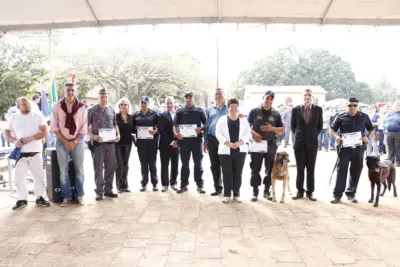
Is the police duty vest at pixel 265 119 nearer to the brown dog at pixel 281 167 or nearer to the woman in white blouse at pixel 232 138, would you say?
the woman in white blouse at pixel 232 138

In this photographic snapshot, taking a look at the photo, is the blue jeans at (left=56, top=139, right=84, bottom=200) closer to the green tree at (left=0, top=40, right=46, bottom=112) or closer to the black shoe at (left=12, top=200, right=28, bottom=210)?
the black shoe at (left=12, top=200, right=28, bottom=210)

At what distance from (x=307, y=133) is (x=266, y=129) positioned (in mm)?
650

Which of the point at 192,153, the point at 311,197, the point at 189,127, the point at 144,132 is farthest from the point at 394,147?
the point at 144,132

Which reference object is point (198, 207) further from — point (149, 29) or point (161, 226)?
point (149, 29)

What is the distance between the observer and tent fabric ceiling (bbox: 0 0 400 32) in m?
5.32

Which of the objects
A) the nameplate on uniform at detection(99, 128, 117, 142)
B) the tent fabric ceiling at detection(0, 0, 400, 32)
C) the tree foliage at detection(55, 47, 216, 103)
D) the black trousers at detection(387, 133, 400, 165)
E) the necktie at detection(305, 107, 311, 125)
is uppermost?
the tree foliage at detection(55, 47, 216, 103)

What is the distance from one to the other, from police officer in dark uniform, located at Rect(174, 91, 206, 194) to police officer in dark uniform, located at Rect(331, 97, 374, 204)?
2.22 meters

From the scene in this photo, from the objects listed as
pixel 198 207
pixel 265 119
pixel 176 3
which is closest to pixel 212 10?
pixel 176 3

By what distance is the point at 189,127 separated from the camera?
605 cm

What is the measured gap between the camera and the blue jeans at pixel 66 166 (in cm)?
540

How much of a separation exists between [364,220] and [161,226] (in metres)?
2.70

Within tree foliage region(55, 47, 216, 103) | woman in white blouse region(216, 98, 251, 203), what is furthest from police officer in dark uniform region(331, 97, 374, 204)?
tree foliage region(55, 47, 216, 103)

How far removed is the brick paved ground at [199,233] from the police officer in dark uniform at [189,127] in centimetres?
59

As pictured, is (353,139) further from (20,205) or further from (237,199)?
(20,205)
